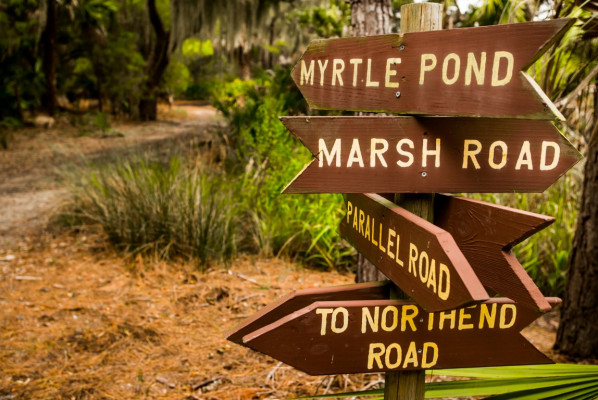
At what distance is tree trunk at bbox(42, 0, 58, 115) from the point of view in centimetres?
1294

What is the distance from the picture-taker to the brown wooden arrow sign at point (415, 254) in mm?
1216

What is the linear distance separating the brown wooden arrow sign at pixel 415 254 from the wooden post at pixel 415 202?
8 cm

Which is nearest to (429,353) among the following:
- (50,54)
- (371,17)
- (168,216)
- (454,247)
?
(454,247)

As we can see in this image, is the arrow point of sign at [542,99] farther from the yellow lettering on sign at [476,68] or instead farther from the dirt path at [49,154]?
the dirt path at [49,154]

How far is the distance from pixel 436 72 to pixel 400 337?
0.72 meters

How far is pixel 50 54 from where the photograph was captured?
45.0 ft

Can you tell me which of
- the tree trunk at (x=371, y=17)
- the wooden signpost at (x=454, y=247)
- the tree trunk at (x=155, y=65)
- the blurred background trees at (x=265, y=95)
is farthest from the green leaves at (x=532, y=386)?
the tree trunk at (x=155, y=65)

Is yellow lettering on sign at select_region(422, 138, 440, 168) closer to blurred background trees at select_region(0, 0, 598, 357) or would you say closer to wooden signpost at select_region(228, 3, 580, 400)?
wooden signpost at select_region(228, 3, 580, 400)

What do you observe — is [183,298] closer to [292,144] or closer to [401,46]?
[292,144]

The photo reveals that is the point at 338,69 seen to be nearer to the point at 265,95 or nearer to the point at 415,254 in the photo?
the point at 415,254

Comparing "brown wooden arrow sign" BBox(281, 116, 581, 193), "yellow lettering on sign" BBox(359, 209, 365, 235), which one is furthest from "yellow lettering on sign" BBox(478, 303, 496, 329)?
"yellow lettering on sign" BBox(359, 209, 365, 235)

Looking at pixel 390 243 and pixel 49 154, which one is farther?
pixel 49 154

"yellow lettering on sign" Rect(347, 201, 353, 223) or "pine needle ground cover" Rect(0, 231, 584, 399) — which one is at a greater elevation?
"yellow lettering on sign" Rect(347, 201, 353, 223)

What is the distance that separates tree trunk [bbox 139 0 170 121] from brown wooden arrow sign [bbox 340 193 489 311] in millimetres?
13279
